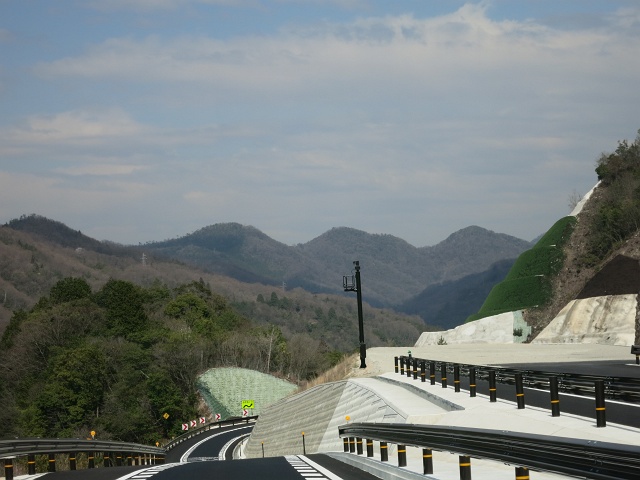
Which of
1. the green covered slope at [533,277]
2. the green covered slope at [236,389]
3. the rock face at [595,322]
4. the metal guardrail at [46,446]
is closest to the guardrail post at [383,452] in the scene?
the metal guardrail at [46,446]

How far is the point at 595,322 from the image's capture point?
238 feet

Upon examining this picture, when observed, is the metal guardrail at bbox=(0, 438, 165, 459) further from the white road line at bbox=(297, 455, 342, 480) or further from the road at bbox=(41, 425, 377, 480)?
the white road line at bbox=(297, 455, 342, 480)

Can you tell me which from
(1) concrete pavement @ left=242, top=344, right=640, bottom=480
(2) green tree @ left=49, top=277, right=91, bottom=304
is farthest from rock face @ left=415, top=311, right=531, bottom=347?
(2) green tree @ left=49, top=277, right=91, bottom=304

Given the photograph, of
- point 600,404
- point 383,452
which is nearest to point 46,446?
point 383,452

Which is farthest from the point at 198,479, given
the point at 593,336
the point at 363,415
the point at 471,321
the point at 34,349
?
the point at 34,349

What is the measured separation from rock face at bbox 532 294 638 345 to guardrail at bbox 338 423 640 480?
52912 millimetres

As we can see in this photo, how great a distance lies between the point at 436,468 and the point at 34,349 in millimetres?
110763

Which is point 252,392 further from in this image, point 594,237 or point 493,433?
point 493,433

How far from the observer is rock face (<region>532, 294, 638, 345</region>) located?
227 ft

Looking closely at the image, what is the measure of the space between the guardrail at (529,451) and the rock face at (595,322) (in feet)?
174

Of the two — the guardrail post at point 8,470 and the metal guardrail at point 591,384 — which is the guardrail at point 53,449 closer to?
the guardrail post at point 8,470

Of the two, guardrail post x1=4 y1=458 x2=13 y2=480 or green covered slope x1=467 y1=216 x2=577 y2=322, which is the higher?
green covered slope x1=467 y1=216 x2=577 y2=322

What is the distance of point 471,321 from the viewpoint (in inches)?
3551

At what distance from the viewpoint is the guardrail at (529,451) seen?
9.04 meters
